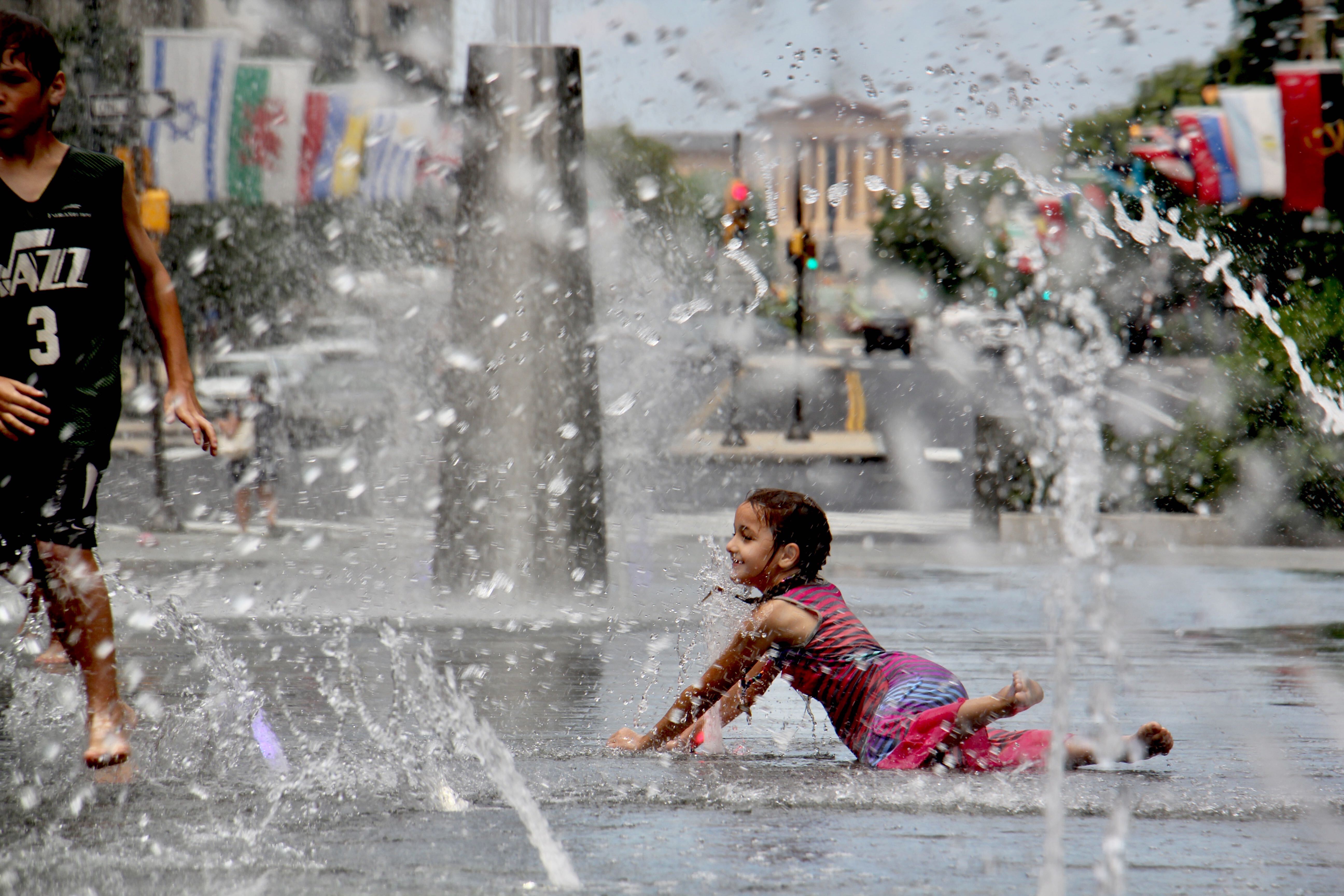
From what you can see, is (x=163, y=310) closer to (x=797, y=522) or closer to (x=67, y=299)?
(x=67, y=299)

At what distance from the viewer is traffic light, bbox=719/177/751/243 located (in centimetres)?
2200

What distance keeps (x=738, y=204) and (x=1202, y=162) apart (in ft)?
23.1

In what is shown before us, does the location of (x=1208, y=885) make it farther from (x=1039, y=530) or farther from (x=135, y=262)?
(x=1039, y=530)

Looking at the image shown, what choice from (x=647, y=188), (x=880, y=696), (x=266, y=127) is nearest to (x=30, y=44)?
(x=880, y=696)

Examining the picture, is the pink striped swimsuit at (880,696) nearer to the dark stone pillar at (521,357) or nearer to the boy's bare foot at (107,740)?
the boy's bare foot at (107,740)

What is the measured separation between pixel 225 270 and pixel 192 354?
3.38m

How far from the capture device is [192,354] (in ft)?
108

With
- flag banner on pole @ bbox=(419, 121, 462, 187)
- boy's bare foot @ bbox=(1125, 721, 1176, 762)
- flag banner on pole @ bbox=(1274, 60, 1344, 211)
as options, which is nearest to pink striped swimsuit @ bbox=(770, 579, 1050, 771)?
boy's bare foot @ bbox=(1125, 721, 1176, 762)

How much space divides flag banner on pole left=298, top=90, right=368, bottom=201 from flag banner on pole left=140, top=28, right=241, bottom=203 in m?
1.99

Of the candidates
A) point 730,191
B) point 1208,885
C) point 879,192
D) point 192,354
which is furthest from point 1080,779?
point 879,192

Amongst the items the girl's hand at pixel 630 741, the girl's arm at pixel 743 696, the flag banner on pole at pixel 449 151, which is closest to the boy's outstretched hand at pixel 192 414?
the girl's hand at pixel 630 741

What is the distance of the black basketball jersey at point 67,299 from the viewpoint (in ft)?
11.6

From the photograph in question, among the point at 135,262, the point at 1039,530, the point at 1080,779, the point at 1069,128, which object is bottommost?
the point at 1039,530

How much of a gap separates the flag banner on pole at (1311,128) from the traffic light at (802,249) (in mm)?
8736
